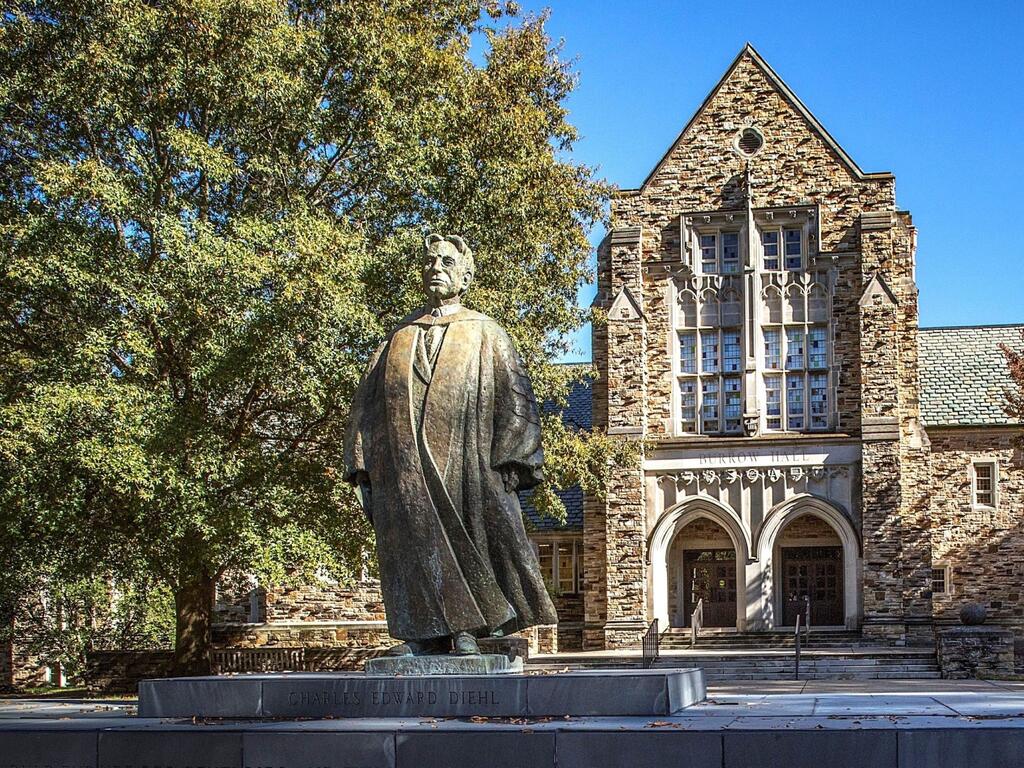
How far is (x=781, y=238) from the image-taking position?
3694 centimetres

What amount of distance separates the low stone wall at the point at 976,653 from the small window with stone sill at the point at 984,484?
891 cm

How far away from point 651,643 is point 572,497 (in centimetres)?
752

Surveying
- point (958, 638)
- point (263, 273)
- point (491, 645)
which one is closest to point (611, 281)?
point (958, 638)

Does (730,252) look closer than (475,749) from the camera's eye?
No

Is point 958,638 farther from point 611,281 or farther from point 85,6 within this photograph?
point 85,6

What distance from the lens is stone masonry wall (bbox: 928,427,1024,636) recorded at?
37906mm

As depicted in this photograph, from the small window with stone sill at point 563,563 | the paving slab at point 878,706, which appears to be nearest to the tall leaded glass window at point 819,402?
the small window with stone sill at point 563,563

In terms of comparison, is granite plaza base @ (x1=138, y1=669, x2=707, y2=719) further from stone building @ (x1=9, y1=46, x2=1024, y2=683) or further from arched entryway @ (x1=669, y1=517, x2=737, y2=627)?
arched entryway @ (x1=669, y1=517, x2=737, y2=627)

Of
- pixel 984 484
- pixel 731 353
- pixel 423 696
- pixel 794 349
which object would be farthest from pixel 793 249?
pixel 423 696

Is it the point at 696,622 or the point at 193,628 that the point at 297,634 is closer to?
the point at 696,622

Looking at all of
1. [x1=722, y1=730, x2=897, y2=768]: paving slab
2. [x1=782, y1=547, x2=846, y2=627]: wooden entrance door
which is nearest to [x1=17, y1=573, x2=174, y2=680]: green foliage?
[x1=782, y1=547, x2=846, y2=627]: wooden entrance door

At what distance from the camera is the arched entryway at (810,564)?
115 feet

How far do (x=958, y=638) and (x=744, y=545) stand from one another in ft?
22.3

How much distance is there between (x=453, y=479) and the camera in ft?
32.6
